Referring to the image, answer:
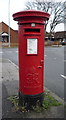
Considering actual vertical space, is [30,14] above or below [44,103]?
above

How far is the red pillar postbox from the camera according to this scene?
3.00 metres

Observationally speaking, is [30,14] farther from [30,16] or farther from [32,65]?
[32,65]

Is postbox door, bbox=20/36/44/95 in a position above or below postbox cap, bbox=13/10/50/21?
below

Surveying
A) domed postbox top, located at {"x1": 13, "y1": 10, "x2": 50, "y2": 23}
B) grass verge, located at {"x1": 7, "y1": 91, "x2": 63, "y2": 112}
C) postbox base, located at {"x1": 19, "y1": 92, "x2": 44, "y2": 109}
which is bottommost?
grass verge, located at {"x1": 7, "y1": 91, "x2": 63, "y2": 112}

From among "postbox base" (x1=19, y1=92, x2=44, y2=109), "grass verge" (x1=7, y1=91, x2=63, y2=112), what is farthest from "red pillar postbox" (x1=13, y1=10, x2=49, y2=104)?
"grass verge" (x1=7, y1=91, x2=63, y2=112)

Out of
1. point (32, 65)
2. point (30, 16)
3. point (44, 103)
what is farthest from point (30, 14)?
point (44, 103)

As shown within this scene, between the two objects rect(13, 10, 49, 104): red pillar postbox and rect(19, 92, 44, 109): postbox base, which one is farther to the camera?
rect(19, 92, 44, 109): postbox base

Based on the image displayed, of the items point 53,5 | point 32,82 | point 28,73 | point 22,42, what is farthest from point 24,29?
point 53,5

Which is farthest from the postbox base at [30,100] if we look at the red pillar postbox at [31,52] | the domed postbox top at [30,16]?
the domed postbox top at [30,16]

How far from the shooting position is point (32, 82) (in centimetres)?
314

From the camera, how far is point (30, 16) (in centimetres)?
294

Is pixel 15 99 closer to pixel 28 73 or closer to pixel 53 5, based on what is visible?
pixel 28 73

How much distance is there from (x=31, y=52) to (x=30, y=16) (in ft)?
2.41

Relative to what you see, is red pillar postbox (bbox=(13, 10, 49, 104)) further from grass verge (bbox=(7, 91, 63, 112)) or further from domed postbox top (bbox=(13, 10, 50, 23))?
grass verge (bbox=(7, 91, 63, 112))
